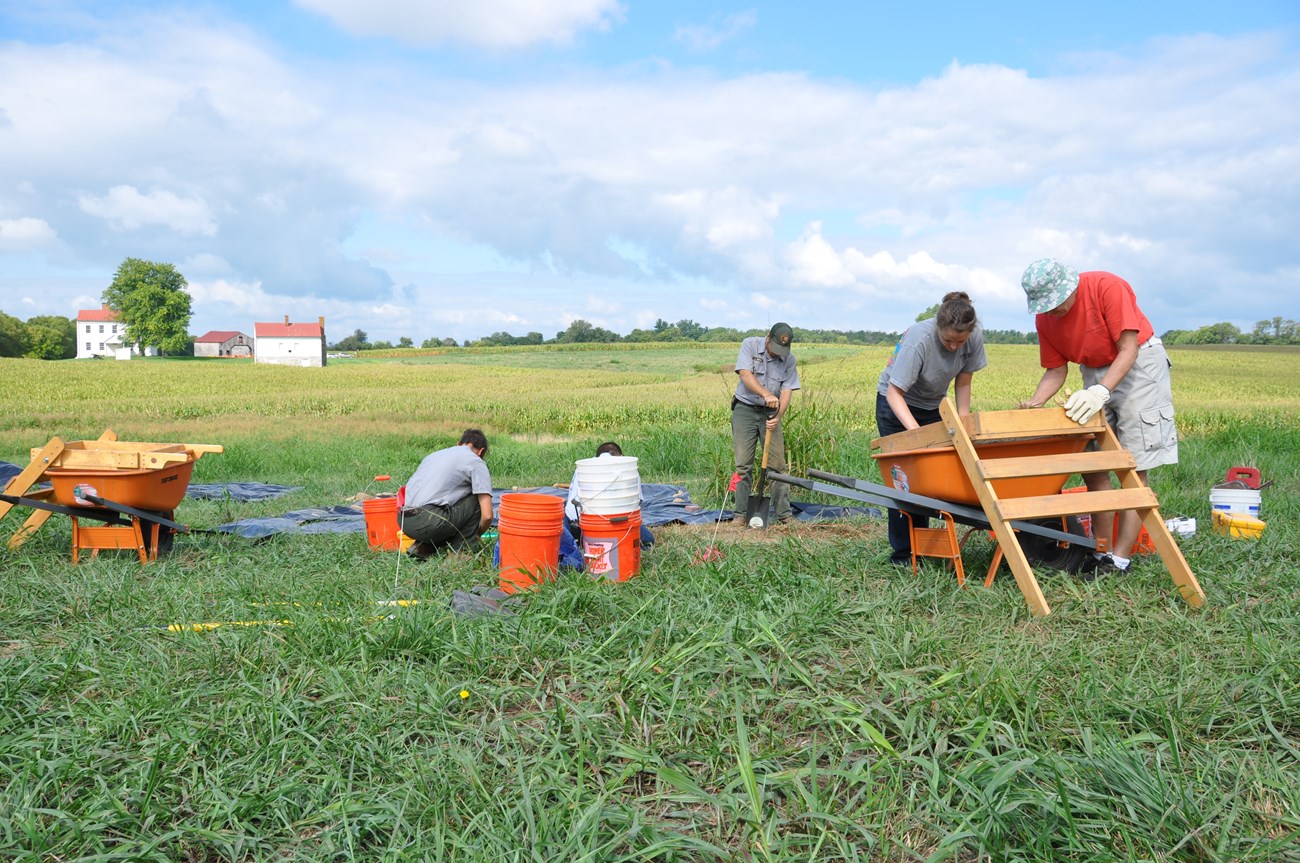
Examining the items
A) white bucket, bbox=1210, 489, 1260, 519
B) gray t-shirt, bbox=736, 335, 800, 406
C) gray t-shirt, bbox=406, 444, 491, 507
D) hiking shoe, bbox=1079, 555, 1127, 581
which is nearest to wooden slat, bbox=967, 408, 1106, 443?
hiking shoe, bbox=1079, 555, 1127, 581

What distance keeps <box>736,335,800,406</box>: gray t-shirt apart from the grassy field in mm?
2363

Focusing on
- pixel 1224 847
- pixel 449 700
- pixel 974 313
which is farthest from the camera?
pixel 974 313

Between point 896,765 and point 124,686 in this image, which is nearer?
point 896,765

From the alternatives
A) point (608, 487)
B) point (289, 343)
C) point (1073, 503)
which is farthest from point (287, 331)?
point (1073, 503)

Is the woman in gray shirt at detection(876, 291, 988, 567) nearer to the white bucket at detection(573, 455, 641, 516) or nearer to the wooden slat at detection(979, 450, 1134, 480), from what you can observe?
the wooden slat at detection(979, 450, 1134, 480)

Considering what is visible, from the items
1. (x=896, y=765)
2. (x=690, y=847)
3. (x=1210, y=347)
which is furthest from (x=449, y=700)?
(x=1210, y=347)

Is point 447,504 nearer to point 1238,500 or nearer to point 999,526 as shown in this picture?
point 999,526

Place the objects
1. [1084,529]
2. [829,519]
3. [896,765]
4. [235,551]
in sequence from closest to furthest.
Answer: [896,765] → [1084,529] → [235,551] → [829,519]

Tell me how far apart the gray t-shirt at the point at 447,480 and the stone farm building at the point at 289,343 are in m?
69.6

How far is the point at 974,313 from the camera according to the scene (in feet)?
14.5

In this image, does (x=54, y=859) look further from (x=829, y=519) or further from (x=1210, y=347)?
(x=1210, y=347)

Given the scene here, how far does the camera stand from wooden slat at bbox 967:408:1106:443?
408 centimetres

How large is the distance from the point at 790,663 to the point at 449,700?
1.27m

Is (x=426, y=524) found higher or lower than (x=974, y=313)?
lower
